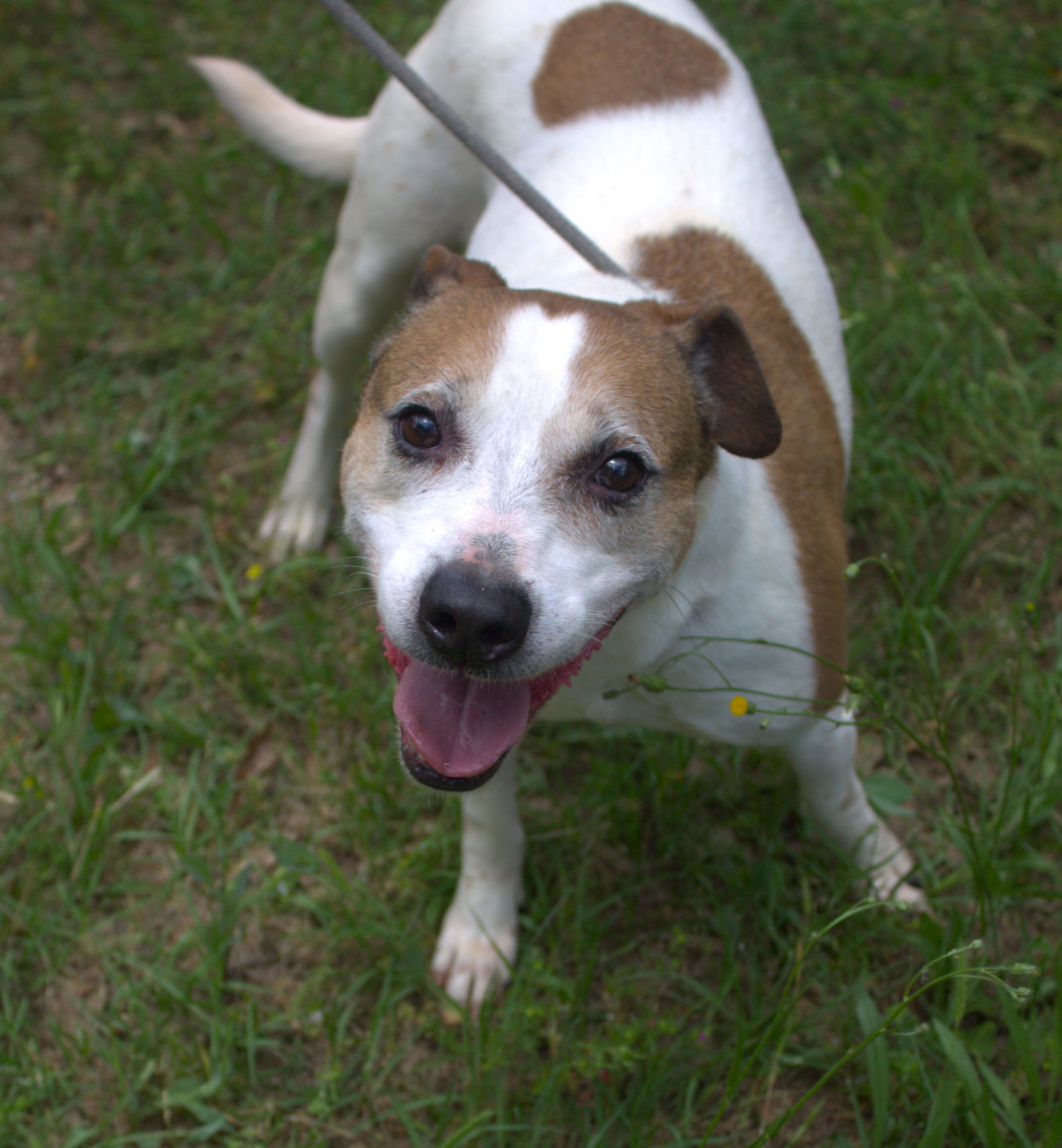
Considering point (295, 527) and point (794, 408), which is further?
point (295, 527)

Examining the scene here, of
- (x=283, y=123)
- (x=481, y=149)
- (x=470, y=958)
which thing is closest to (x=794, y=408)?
(x=481, y=149)

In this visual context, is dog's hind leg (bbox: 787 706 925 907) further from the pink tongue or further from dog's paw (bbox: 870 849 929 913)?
the pink tongue

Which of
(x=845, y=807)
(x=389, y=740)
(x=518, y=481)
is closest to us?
(x=518, y=481)

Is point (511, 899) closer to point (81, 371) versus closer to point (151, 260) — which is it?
point (81, 371)

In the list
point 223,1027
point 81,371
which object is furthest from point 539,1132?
point 81,371

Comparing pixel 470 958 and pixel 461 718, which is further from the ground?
pixel 461 718

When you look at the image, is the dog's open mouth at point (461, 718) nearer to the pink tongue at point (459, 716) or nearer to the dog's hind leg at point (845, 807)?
the pink tongue at point (459, 716)

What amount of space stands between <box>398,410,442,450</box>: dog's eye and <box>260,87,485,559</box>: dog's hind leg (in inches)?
61.0

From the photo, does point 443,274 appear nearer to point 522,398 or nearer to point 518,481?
point 522,398

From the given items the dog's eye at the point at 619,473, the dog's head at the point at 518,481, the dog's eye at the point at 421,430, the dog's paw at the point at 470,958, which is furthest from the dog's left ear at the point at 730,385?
the dog's paw at the point at 470,958

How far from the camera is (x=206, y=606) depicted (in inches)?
160

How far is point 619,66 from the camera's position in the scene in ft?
10.2

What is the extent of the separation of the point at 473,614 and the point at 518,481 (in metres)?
0.27

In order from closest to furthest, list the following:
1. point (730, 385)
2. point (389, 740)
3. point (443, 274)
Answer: point (730, 385), point (443, 274), point (389, 740)
